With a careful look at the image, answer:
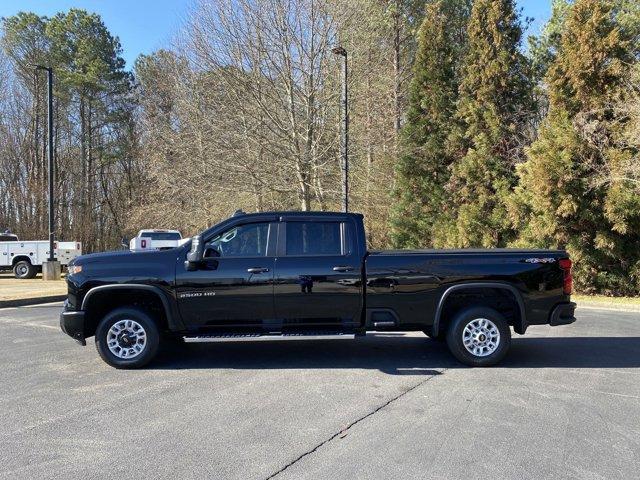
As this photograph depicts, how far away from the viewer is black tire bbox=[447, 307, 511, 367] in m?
6.80

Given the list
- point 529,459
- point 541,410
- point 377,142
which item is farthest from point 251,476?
point 377,142

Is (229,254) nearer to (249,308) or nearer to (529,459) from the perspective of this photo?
(249,308)

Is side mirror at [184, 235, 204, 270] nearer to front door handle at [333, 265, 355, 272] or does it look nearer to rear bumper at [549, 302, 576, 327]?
front door handle at [333, 265, 355, 272]

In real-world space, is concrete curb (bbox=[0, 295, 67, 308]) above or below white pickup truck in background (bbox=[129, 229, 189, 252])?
below

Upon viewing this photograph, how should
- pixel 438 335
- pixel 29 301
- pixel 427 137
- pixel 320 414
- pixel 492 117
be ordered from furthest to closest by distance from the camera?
pixel 427 137, pixel 492 117, pixel 29 301, pixel 438 335, pixel 320 414

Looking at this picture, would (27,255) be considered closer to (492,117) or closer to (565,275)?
(492,117)

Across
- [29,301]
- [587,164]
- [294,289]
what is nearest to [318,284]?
[294,289]

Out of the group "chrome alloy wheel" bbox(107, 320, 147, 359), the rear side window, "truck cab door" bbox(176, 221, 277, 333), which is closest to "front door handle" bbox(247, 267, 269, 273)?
"truck cab door" bbox(176, 221, 277, 333)

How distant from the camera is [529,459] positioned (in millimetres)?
4059

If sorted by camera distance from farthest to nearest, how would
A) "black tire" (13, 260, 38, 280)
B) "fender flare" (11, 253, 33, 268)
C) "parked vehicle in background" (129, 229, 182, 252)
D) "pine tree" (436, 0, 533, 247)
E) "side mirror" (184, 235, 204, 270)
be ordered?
"fender flare" (11, 253, 33, 268), "black tire" (13, 260, 38, 280), "parked vehicle in background" (129, 229, 182, 252), "pine tree" (436, 0, 533, 247), "side mirror" (184, 235, 204, 270)

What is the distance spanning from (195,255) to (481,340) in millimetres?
3745

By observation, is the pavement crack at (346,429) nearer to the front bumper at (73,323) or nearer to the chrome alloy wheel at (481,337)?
the chrome alloy wheel at (481,337)

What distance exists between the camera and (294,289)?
666 centimetres

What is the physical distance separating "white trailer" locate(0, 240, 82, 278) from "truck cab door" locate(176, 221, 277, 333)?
19.3m
